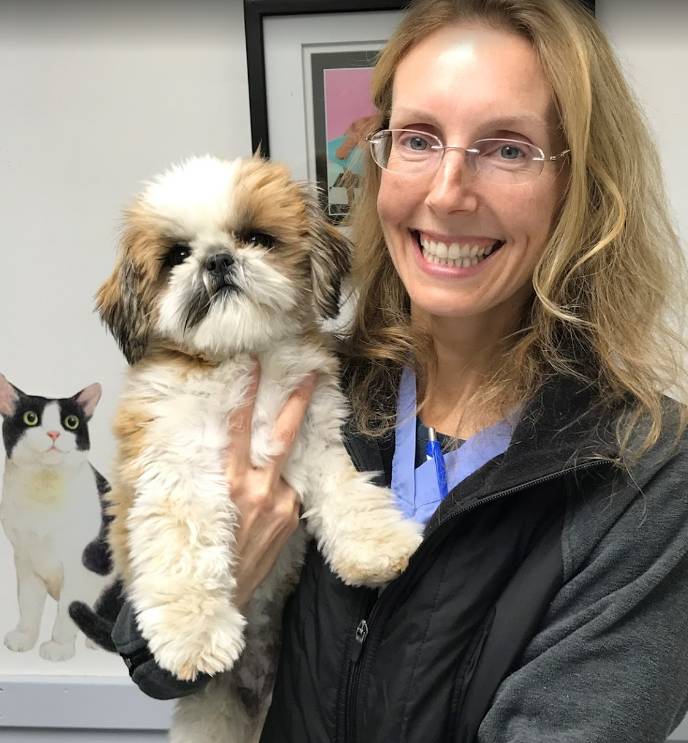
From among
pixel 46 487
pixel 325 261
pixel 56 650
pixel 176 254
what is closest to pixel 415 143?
pixel 325 261

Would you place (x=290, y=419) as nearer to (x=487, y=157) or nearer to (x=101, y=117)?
(x=487, y=157)

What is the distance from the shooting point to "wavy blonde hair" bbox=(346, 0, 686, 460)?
3.08 feet

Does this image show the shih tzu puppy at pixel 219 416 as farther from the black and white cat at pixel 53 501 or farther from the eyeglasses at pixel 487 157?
the black and white cat at pixel 53 501

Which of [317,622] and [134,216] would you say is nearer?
[317,622]

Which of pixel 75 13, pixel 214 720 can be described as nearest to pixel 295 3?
pixel 75 13

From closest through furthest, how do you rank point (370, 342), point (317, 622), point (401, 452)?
point (317, 622), point (401, 452), point (370, 342)

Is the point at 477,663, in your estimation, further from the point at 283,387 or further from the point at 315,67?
the point at 315,67

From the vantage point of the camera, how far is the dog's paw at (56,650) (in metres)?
1.86

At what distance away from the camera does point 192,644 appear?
907 millimetres

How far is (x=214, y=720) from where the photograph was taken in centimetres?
112

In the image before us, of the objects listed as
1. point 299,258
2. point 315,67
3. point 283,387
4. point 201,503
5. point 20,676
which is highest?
point 315,67

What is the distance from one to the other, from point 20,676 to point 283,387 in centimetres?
142

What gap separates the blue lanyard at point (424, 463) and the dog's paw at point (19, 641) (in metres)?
1.38

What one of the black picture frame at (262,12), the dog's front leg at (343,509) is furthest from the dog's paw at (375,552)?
the black picture frame at (262,12)
